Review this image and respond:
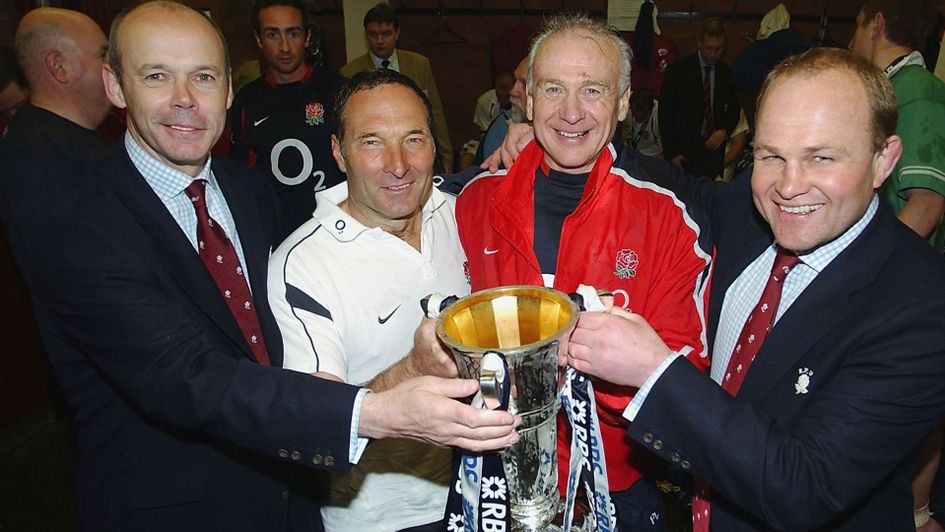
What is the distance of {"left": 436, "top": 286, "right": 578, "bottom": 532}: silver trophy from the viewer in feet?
5.32

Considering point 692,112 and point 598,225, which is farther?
point 692,112

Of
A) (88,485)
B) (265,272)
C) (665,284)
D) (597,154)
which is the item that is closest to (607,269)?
(665,284)

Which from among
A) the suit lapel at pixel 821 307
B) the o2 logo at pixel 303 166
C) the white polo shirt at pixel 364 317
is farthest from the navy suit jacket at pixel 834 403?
the o2 logo at pixel 303 166

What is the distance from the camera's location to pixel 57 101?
12.5ft

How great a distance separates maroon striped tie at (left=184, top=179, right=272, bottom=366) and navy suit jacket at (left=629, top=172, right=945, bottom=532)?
1181 millimetres

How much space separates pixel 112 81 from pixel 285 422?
4.11 feet

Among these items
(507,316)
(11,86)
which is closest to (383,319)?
(507,316)

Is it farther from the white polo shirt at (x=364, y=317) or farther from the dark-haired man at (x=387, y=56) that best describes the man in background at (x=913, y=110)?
the dark-haired man at (x=387, y=56)

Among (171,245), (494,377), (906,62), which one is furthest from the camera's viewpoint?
(906,62)

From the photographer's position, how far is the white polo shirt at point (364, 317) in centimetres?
212

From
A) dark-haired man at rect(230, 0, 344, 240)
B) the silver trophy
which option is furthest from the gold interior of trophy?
dark-haired man at rect(230, 0, 344, 240)

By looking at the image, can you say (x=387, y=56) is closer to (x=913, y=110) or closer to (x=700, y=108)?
(x=700, y=108)

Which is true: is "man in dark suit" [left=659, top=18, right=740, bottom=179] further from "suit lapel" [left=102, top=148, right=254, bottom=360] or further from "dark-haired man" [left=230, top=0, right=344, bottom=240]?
"suit lapel" [left=102, top=148, right=254, bottom=360]

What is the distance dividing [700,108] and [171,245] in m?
5.89
